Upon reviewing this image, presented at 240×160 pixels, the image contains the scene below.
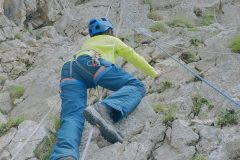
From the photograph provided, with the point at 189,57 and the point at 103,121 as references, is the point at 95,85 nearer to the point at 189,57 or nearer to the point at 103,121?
the point at 103,121

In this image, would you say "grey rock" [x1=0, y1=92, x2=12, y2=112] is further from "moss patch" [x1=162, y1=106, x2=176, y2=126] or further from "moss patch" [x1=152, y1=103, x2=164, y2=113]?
"moss patch" [x1=162, y1=106, x2=176, y2=126]

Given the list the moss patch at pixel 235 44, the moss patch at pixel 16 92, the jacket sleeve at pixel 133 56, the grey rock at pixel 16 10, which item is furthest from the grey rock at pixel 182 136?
the grey rock at pixel 16 10

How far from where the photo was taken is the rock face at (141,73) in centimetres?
662

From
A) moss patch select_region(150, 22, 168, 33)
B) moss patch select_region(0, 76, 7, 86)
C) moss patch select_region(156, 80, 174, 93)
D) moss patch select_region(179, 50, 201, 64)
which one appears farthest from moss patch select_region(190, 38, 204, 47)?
moss patch select_region(0, 76, 7, 86)

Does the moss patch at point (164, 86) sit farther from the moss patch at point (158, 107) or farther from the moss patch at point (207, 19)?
the moss patch at point (207, 19)

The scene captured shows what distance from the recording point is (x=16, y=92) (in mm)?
10141

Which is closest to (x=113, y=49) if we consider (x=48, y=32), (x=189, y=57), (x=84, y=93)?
(x=84, y=93)

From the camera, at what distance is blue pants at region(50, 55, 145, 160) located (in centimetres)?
685

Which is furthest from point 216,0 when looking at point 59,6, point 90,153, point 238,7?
point 90,153

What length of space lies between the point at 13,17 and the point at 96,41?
20.2 ft

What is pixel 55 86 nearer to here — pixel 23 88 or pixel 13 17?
pixel 23 88

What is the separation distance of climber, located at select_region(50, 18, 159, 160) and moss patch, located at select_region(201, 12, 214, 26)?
5438 millimetres

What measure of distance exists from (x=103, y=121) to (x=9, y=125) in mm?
2287

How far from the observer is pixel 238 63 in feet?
28.9
